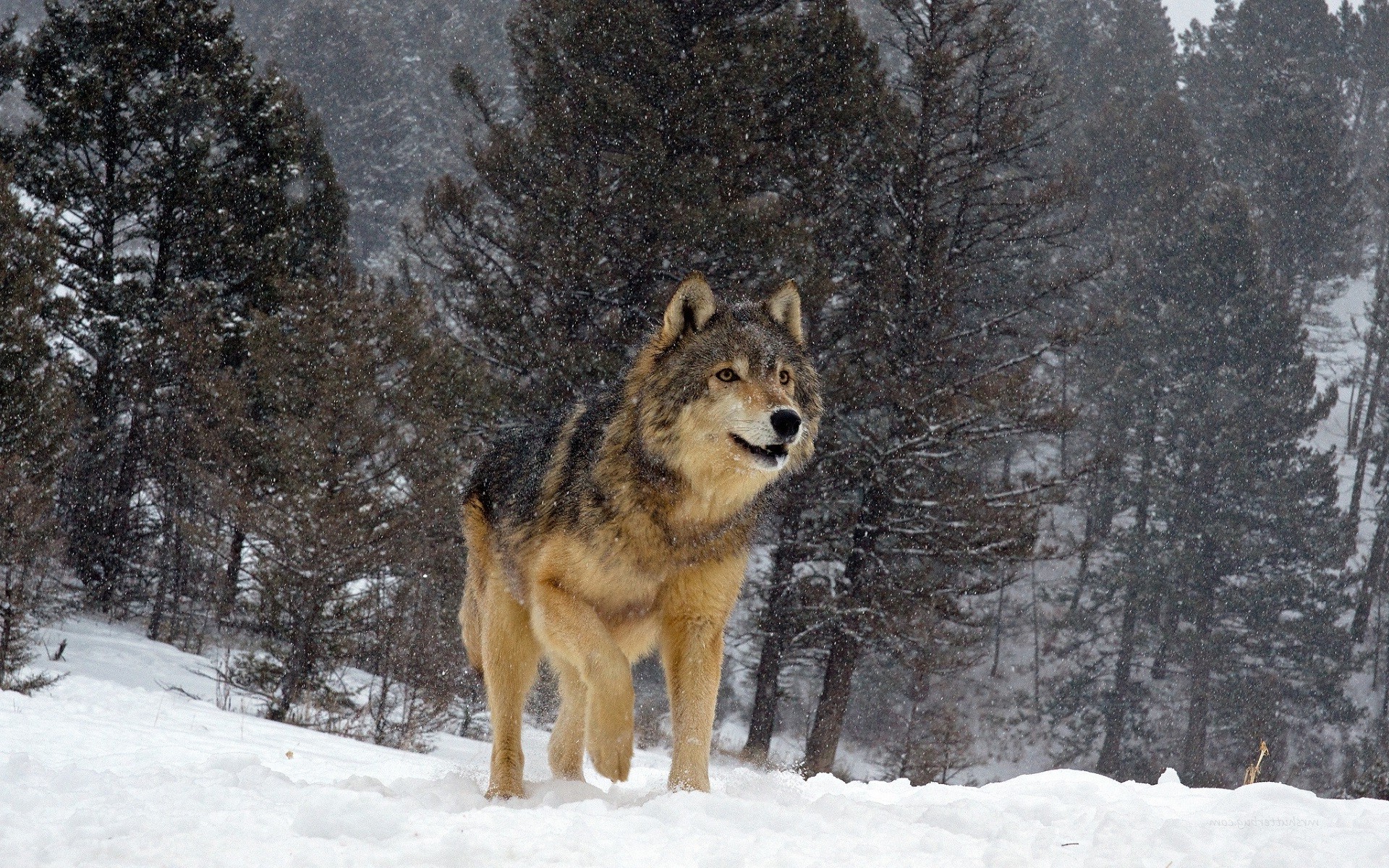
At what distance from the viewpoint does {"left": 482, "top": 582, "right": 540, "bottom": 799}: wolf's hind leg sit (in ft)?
15.6

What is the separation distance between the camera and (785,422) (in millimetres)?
3893

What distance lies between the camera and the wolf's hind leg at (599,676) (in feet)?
13.7

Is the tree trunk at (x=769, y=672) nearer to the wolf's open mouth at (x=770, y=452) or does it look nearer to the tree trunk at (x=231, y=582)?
the tree trunk at (x=231, y=582)

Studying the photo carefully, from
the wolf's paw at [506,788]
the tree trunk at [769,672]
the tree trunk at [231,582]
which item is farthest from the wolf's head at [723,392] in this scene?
the tree trunk at [231,582]

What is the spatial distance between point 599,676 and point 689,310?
1.70m

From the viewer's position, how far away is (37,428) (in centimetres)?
1565

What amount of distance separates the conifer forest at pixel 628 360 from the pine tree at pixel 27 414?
0.30ft

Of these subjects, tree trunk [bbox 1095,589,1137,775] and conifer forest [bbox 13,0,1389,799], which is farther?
tree trunk [bbox 1095,589,1137,775]

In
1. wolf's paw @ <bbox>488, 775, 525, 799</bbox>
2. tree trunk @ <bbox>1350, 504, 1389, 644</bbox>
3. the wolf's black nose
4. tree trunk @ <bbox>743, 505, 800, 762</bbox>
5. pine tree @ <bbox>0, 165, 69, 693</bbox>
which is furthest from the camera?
tree trunk @ <bbox>1350, 504, 1389, 644</bbox>

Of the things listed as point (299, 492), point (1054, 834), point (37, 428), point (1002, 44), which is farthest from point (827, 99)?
point (1054, 834)

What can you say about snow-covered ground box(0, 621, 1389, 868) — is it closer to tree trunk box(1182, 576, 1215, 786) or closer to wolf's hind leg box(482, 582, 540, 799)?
wolf's hind leg box(482, 582, 540, 799)

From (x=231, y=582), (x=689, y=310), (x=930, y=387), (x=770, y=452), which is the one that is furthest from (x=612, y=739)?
(x=231, y=582)

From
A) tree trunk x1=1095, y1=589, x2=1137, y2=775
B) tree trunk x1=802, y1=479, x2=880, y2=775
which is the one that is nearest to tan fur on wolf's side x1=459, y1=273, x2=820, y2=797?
tree trunk x1=802, y1=479, x2=880, y2=775

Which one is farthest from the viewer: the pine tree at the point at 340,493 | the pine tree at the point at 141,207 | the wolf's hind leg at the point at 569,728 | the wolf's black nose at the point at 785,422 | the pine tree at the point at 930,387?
the pine tree at the point at 141,207
